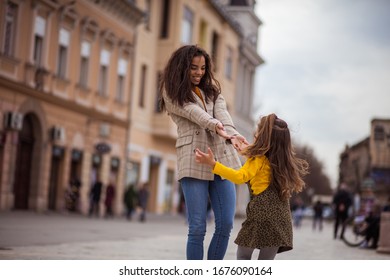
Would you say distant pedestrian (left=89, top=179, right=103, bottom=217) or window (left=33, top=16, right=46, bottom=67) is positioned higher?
window (left=33, top=16, right=46, bottom=67)

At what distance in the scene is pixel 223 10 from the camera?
88.5ft

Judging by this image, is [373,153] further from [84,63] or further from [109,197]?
[109,197]

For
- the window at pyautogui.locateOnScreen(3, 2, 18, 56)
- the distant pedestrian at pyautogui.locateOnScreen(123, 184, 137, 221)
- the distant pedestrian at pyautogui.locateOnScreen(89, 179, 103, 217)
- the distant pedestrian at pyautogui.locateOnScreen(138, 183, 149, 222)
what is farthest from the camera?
the distant pedestrian at pyautogui.locateOnScreen(123, 184, 137, 221)

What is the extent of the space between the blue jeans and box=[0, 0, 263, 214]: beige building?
7.83 metres

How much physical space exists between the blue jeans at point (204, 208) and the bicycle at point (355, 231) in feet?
29.4

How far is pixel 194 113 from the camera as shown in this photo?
19.6 feet

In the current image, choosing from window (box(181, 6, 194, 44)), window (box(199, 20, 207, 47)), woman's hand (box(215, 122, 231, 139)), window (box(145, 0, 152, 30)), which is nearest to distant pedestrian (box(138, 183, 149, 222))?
window (box(199, 20, 207, 47))

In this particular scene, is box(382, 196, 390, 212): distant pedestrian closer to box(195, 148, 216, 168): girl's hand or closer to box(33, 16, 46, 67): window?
box(195, 148, 216, 168): girl's hand

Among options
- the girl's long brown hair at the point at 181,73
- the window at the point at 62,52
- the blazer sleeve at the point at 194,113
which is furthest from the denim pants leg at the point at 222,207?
the window at the point at 62,52

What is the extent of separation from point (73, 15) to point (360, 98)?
16.5 metres

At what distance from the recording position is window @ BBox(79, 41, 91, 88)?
2511 cm

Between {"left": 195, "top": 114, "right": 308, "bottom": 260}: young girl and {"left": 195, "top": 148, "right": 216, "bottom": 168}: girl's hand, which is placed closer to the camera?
{"left": 195, "top": 148, "right": 216, "bottom": 168}: girl's hand
